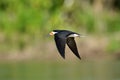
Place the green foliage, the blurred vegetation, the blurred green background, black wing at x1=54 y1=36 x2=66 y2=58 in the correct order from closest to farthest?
black wing at x1=54 y1=36 x2=66 y2=58
the blurred green background
the green foliage
the blurred vegetation

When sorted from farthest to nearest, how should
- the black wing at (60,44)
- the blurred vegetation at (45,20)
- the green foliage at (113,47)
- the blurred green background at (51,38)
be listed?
1. the blurred vegetation at (45,20)
2. the green foliage at (113,47)
3. the blurred green background at (51,38)
4. the black wing at (60,44)

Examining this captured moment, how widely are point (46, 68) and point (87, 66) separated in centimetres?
95

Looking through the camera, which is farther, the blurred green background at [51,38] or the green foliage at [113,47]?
the green foliage at [113,47]

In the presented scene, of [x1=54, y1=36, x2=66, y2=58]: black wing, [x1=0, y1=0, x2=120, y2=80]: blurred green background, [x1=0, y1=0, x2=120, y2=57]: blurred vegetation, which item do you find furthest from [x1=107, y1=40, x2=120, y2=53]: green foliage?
[x1=54, y1=36, x2=66, y2=58]: black wing

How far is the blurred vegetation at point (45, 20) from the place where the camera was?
65.7 ft

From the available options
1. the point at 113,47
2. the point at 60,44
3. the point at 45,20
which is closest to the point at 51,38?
the point at 45,20

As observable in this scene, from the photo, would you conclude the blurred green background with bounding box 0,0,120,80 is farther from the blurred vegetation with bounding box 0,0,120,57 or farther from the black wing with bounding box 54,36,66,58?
the black wing with bounding box 54,36,66,58

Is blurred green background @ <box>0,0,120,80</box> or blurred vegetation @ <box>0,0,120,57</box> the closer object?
blurred green background @ <box>0,0,120,80</box>

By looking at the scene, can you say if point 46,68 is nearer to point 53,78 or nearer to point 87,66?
point 87,66

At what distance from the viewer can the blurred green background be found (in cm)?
1773

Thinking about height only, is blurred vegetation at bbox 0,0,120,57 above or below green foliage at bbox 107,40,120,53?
above

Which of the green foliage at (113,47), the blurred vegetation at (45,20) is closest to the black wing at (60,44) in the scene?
the green foliage at (113,47)

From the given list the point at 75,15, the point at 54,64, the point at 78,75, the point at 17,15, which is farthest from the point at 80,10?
the point at 78,75

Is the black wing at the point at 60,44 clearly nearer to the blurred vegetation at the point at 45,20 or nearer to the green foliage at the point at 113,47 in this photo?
the green foliage at the point at 113,47
